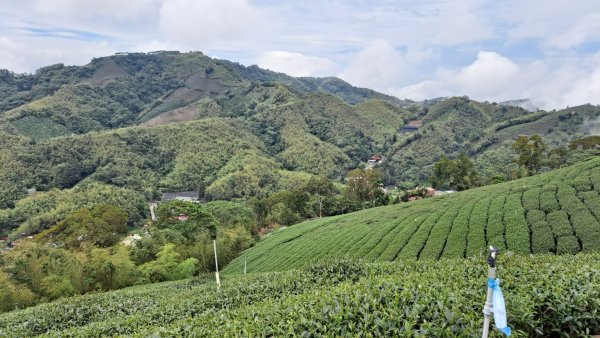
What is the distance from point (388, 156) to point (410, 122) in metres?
38.8

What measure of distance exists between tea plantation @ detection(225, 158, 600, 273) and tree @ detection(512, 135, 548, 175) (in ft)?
73.2

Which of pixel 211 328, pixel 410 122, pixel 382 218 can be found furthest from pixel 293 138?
pixel 211 328

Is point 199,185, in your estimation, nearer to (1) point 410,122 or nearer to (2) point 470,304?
(2) point 470,304

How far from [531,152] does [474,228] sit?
35.1 meters

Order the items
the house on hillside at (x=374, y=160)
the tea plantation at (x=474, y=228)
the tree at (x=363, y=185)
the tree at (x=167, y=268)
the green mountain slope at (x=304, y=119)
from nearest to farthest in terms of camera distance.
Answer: the tea plantation at (x=474, y=228)
the tree at (x=167, y=268)
the tree at (x=363, y=185)
the green mountain slope at (x=304, y=119)
the house on hillside at (x=374, y=160)

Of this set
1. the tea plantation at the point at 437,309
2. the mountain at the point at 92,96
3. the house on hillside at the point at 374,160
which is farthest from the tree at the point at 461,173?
the mountain at the point at 92,96

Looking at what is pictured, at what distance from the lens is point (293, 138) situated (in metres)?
114

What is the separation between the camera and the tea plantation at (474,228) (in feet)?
63.4

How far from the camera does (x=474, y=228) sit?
22.3m

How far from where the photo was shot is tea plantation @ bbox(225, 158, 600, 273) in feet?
63.4

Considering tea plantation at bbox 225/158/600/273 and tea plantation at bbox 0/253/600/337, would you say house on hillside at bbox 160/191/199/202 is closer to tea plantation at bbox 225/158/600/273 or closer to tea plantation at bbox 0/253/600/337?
tea plantation at bbox 225/158/600/273

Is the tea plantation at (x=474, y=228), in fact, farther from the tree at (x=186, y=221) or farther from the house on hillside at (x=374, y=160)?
the house on hillside at (x=374, y=160)

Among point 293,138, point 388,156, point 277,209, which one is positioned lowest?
point 277,209

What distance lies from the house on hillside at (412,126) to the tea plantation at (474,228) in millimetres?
112595
